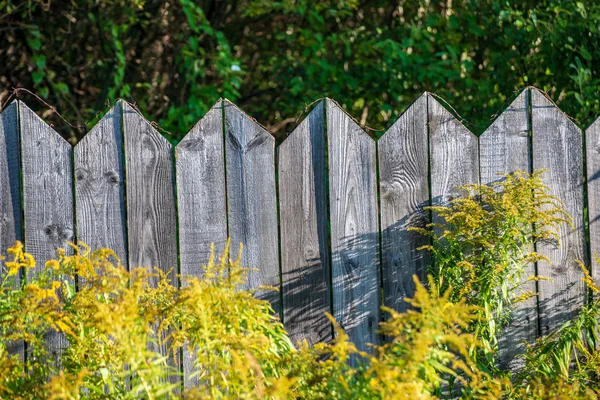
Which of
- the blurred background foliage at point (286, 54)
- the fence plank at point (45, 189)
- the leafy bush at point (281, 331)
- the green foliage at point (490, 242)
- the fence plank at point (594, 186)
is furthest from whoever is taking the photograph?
the blurred background foliage at point (286, 54)

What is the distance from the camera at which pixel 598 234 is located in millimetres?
3295

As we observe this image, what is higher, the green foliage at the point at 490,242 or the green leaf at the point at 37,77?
the green leaf at the point at 37,77

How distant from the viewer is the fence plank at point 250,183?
308 cm

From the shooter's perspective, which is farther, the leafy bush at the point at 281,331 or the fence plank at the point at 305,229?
the fence plank at the point at 305,229

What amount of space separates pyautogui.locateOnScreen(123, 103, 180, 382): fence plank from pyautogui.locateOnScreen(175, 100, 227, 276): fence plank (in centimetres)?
4

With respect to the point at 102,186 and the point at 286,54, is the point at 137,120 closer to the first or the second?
the point at 102,186

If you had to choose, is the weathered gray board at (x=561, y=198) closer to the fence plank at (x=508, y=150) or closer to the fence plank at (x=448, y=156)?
the fence plank at (x=508, y=150)

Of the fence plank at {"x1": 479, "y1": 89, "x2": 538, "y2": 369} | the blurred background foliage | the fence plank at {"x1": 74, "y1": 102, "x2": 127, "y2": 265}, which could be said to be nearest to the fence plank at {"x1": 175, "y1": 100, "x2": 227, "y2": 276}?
the fence plank at {"x1": 74, "y1": 102, "x2": 127, "y2": 265}

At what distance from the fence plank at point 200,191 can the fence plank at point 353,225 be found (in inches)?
18.7

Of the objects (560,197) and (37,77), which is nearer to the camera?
(560,197)

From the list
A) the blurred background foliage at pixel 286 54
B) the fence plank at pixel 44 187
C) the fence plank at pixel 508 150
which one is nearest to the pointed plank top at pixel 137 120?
the fence plank at pixel 44 187

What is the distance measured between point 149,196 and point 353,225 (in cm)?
87

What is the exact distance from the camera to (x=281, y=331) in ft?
8.98

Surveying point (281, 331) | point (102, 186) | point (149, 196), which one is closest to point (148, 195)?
point (149, 196)
